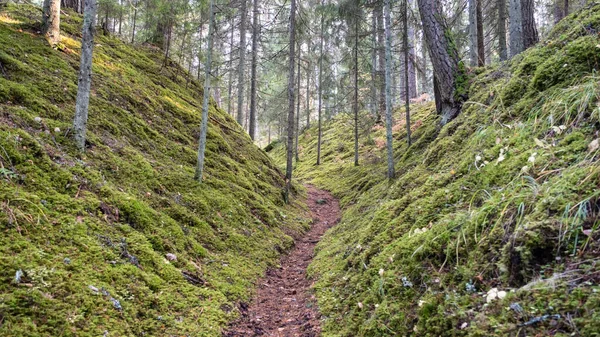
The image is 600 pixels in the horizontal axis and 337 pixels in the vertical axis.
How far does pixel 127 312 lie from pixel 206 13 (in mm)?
8593

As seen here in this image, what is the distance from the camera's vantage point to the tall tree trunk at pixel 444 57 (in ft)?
25.7

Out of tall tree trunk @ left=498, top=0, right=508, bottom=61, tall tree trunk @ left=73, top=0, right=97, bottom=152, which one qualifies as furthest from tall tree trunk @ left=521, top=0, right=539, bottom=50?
tall tree trunk @ left=73, top=0, right=97, bottom=152

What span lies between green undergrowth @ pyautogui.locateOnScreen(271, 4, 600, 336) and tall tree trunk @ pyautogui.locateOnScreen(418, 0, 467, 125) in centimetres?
226

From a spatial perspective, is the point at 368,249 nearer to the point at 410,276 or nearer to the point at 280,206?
the point at 410,276

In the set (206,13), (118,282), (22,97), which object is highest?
(206,13)

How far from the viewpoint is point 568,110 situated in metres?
3.21

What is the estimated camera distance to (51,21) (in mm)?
8250

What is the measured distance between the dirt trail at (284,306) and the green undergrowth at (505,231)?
1.04 ft

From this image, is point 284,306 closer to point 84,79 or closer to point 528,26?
point 84,79

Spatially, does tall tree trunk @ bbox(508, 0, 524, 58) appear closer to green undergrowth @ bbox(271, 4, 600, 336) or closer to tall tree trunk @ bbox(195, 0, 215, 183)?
green undergrowth @ bbox(271, 4, 600, 336)

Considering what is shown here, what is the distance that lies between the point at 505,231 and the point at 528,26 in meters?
8.10

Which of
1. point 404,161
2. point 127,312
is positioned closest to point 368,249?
point 127,312

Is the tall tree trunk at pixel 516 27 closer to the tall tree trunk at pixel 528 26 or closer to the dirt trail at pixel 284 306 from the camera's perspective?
the tall tree trunk at pixel 528 26

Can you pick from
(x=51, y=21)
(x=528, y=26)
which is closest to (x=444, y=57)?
(x=528, y=26)
